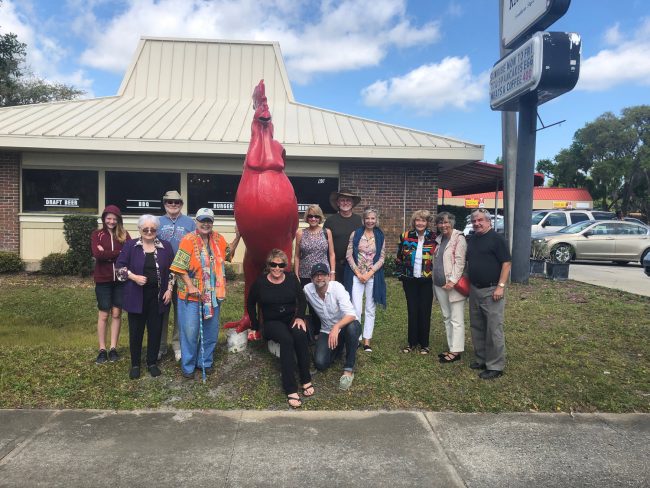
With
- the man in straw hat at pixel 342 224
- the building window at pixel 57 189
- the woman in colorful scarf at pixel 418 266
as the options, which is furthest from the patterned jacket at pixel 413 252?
the building window at pixel 57 189

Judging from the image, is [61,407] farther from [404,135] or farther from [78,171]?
[404,135]

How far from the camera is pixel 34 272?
1023 centimetres

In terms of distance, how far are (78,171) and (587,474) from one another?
1087 centimetres

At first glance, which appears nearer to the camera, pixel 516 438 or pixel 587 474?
pixel 587 474

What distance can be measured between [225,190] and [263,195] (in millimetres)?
6962

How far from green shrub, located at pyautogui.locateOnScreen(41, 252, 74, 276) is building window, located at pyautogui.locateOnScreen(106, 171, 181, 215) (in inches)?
60.2

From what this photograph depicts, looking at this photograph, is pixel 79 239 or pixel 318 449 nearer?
pixel 318 449

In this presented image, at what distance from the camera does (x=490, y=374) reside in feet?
14.4

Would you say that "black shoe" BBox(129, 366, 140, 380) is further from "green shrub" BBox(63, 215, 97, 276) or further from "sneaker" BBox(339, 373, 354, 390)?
"green shrub" BBox(63, 215, 97, 276)

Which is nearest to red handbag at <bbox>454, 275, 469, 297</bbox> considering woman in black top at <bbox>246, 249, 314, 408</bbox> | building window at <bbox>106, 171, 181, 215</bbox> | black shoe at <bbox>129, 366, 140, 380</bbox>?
woman in black top at <bbox>246, 249, 314, 408</bbox>

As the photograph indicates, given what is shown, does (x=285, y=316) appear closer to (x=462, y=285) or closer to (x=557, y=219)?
(x=462, y=285)

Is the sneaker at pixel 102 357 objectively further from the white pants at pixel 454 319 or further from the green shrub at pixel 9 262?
the green shrub at pixel 9 262

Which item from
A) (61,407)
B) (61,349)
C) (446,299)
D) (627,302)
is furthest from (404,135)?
(61,407)

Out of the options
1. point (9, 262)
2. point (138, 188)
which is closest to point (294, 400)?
point (138, 188)
